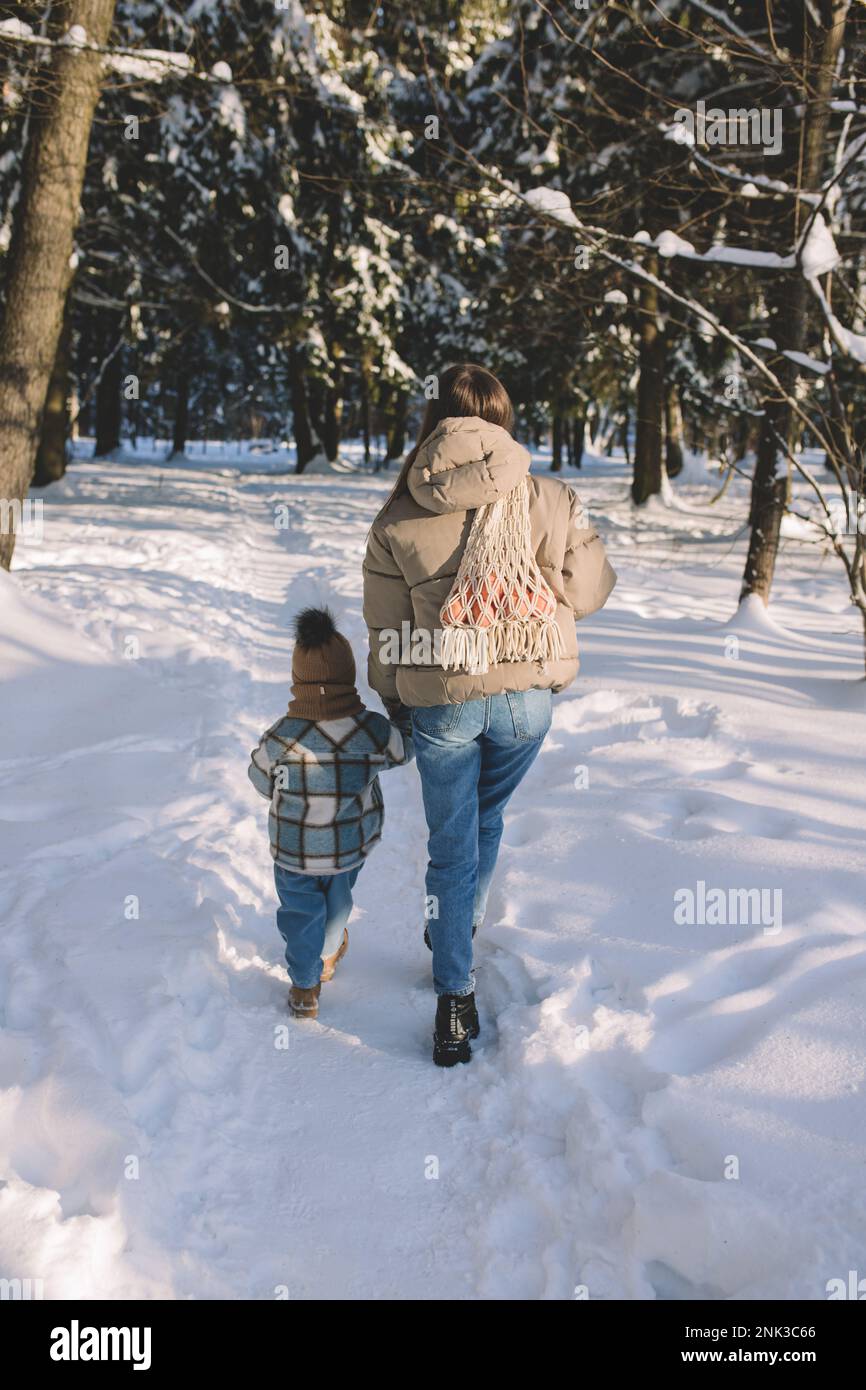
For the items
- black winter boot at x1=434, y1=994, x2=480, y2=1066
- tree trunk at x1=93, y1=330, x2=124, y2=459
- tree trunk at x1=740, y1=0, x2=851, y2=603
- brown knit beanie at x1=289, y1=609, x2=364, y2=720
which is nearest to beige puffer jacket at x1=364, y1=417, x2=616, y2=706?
brown knit beanie at x1=289, y1=609, x2=364, y2=720

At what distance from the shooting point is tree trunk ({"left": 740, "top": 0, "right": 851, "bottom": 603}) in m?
5.85

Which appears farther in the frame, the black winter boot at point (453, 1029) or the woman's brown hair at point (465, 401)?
the black winter boot at point (453, 1029)

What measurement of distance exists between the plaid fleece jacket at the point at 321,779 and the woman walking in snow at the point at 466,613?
0.17 meters

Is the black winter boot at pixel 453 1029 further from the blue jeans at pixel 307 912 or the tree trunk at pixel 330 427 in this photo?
the tree trunk at pixel 330 427

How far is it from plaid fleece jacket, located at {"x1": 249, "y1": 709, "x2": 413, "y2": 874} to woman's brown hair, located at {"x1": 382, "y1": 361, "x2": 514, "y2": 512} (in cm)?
75

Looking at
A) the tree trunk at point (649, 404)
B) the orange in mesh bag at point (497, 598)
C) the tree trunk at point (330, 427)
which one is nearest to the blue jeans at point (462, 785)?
the orange in mesh bag at point (497, 598)

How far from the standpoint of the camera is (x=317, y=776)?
311 centimetres

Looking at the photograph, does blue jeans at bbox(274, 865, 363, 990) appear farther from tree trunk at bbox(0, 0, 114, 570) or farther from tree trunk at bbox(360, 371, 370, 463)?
tree trunk at bbox(360, 371, 370, 463)

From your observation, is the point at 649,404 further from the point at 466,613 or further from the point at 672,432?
the point at 466,613

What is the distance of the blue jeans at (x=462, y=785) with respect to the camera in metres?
2.84
